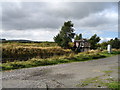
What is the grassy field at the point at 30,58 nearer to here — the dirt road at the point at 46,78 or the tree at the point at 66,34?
the dirt road at the point at 46,78

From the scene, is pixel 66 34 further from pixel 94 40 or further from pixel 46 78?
pixel 46 78

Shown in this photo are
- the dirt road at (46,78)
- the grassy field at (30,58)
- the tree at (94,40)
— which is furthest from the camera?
the tree at (94,40)

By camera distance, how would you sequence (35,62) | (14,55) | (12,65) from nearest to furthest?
(12,65), (35,62), (14,55)

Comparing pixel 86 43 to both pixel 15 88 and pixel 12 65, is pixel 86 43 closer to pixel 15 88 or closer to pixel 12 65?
pixel 12 65

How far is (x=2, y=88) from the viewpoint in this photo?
26.1ft

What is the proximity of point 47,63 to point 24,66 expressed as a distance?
128 inches

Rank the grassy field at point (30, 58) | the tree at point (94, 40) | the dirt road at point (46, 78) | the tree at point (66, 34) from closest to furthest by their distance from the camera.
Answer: the dirt road at point (46, 78), the grassy field at point (30, 58), the tree at point (66, 34), the tree at point (94, 40)

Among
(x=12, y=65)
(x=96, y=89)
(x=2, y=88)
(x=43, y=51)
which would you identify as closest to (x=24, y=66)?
(x=12, y=65)

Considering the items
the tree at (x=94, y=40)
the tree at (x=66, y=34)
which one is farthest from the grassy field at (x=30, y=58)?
the tree at (x=94, y=40)

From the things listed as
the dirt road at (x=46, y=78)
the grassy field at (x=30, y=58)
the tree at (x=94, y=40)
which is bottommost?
the dirt road at (x=46, y=78)

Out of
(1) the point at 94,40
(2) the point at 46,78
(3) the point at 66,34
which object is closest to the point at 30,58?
(2) the point at 46,78

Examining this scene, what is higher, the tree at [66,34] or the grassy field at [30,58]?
the tree at [66,34]

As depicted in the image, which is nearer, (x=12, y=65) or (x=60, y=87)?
(x=60, y=87)

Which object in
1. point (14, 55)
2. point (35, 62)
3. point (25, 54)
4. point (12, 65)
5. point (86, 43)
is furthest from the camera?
point (86, 43)
